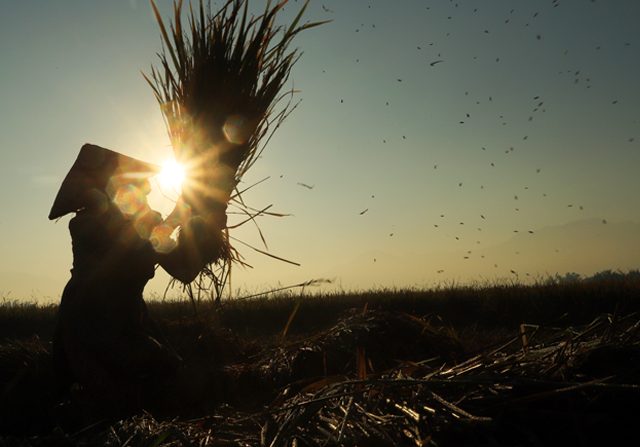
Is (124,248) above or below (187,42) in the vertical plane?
below

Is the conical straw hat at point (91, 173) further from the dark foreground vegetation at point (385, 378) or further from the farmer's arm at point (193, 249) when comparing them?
the dark foreground vegetation at point (385, 378)

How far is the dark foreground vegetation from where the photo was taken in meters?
1.18

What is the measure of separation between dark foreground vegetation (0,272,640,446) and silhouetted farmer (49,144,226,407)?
0.26 m

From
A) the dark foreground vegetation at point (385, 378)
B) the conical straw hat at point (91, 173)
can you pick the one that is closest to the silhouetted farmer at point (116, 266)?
the conical straw hat at point (91, 173)

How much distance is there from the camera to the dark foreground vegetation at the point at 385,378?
3.86 ft

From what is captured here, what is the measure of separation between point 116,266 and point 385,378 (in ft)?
9.40

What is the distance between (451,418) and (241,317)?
26.2ft

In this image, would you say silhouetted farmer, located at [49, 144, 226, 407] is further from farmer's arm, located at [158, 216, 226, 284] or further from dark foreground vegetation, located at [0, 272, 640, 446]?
dark foreground vegetation, located at [0, 272, 640, 446]

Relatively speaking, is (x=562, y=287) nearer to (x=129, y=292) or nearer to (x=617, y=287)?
(x=617, y=287)

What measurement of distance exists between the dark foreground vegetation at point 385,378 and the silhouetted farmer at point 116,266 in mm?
260

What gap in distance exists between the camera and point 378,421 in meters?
1.31

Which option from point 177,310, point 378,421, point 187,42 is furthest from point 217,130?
point 177,310

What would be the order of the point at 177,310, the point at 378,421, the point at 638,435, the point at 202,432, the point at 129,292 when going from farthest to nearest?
1. the point at 177,310
2. the point at 129,292
3. the point at 202,432
4. the point at 378,421
5. the point at 638,435

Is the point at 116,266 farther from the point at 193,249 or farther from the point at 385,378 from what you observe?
the point at 385,378
